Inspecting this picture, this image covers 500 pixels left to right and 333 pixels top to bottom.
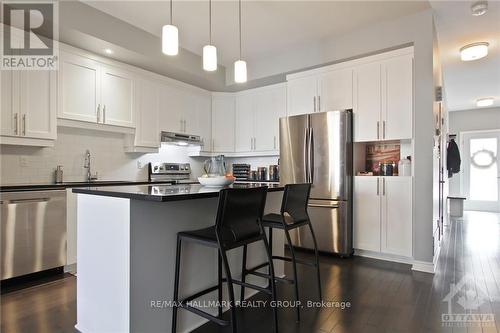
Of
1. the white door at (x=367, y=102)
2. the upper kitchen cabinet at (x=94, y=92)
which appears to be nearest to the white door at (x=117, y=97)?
the upper kitchen cabinet at (x=94, y=92)

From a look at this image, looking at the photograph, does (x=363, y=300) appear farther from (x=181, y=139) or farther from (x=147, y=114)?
(x=147, y=114)

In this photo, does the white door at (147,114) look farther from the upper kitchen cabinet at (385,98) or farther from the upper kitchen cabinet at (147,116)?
the upper kitchen cabinet at (385,98)

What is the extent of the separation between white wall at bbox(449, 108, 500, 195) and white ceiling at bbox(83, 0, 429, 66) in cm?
606

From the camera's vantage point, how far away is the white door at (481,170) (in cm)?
735

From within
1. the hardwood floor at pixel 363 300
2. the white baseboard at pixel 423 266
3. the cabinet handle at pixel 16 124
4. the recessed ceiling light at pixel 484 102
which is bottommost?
the hardwood floor at pixel 363 300

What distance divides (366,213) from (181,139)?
9.44ft

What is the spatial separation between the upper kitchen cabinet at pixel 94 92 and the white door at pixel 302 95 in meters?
2.24

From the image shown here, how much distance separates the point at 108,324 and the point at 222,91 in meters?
4.20

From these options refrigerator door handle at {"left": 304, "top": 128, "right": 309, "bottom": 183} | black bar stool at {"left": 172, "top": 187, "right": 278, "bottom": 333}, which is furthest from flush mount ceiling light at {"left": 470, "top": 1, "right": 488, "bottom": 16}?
black bar stool at {"left": 172, "top": 187, "right": 278, "bottom": 333}

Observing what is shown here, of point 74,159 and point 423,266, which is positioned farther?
point 74,159

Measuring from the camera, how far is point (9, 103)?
9.14 ft

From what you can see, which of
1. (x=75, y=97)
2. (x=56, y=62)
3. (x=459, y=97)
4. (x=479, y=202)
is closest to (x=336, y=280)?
(x=75, y=97)

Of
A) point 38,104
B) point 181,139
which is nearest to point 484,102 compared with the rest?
point 181,139

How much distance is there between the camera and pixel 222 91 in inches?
205
